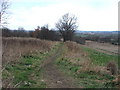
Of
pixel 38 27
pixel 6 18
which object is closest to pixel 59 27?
pixel 38 27

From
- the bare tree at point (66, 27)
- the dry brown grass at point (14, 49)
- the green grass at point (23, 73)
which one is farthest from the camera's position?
the bare tree at point (66, 27)

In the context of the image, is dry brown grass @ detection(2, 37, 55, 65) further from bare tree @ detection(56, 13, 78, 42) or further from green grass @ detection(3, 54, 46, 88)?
bare tree @ detection(56, 13, 78, 42)

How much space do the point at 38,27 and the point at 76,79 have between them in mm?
54141

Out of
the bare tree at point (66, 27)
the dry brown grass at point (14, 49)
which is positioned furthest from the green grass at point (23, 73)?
the bare tree at point (66, 27)

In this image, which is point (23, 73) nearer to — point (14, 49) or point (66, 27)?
point (14, 49)

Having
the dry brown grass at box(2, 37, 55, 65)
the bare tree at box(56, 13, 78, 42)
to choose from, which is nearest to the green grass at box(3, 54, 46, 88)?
the dry brown grass at box(2, 37, 55, 65)

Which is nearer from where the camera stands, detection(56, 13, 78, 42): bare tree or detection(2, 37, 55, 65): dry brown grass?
detection(2, 37, 55, 65): dry brown grass

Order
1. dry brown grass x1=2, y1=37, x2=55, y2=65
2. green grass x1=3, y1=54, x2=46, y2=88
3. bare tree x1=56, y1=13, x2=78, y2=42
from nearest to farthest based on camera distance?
1. green grass x1=3, y1=54, x2=46, y2=88
2. dry brown grass x1=2, y1=37, x2=55, y2=65
3. bare tree x1=56, y1=13, x2=78, y2=42

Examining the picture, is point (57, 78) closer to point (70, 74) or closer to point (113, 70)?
point (70, 74)

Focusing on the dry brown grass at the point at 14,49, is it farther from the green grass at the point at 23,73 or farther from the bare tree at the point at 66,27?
the bare tree at the point at 66,27

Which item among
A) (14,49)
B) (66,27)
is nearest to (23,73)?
(14,49)

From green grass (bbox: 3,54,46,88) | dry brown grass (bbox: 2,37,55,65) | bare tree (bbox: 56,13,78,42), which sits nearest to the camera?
green grass (bbox: 3,54,46,88)

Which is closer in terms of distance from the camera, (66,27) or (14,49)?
(14,49)

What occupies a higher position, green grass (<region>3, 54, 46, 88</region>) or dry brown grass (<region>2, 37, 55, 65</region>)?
dry brown grass (<region>2, 37, 55, 65</region>)
